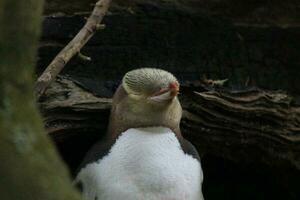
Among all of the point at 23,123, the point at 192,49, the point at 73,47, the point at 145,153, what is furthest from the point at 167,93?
the point at 23,123

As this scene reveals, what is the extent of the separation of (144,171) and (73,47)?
35 cm

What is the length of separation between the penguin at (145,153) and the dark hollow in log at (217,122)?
0.13m

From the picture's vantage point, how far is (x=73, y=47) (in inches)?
93.3

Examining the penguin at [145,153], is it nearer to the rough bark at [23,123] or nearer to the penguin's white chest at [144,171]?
the penguin's white chest at [144,171]

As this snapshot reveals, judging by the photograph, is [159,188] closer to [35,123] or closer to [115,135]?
[115,135]

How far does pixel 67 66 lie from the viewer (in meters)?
2.61

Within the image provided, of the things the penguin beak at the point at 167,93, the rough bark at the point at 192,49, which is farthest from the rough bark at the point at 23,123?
the rough bark at the point at 192,49

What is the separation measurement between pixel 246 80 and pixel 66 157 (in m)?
0.52

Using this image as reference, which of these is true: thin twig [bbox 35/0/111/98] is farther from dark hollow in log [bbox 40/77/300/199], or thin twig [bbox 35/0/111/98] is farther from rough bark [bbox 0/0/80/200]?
rough bark [bbox 0/0/80/200]

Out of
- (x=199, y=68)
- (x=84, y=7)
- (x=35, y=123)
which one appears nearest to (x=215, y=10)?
(x=199, y=68)

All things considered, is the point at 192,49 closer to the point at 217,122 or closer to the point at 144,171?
the point at 217,122

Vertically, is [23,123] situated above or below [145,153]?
above

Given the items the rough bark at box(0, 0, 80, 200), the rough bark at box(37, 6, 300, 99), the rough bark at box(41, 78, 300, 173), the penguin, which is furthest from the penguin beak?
the rough bark at box(0, 0, 80, 200)

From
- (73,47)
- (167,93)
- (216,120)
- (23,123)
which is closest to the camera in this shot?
(23,123)
